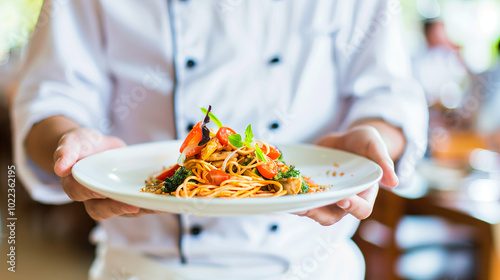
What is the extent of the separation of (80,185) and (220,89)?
62cm

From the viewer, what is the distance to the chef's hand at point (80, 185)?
975mm

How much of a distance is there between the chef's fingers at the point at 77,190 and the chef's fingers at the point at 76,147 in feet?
0.09

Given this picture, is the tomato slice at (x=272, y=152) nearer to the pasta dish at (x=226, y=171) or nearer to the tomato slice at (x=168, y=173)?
the pasta dish at (x=226, y=171)

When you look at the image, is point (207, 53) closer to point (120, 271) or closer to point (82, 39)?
point (82, 39)

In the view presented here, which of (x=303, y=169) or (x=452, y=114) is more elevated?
(x=303, y=169)

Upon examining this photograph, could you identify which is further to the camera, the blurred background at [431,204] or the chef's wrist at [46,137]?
the blurred background at [431,204]

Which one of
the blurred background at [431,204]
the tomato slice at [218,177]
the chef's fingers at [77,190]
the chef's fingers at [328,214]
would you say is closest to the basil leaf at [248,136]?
the tomato slice at [218,177]

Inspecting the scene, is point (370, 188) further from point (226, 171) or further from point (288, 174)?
point (226, 171)

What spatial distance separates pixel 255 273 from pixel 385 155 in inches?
24.7

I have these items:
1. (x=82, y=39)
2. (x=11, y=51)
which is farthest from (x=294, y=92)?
(x=11, y=51)

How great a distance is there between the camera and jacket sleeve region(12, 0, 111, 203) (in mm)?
1429

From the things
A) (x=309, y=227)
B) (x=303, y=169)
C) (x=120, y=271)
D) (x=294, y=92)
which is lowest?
(x=120, y=271)

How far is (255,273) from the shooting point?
4.62ft

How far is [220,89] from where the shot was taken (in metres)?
1.46
